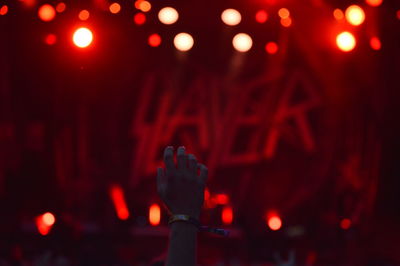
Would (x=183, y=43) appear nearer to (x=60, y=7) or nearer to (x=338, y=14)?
(x=60, y=7)

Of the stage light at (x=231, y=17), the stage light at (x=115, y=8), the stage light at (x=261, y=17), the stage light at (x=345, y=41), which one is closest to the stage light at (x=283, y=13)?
the stage light at (x=261, y=17)

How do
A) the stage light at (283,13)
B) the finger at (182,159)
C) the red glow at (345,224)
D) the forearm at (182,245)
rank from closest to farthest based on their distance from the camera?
the forearm at (182,245), the finger at (182,159), the red glow at (345,224), the stage light at (283,13)

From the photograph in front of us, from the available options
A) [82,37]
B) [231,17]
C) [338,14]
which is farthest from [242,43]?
[82,37]

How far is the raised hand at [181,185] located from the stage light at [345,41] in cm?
368

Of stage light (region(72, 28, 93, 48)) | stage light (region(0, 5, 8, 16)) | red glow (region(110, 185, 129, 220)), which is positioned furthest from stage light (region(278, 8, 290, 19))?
stage light (region(0, 5, 8, 16))

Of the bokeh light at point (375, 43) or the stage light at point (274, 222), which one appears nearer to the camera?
the stage light at point (274, 222)

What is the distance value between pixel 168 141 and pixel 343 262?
1992 mm

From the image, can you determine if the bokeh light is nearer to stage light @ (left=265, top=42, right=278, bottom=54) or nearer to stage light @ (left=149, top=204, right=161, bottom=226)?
stage light @ (left=265, top=42, right=278, bottom=54)

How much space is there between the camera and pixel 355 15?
196 inches

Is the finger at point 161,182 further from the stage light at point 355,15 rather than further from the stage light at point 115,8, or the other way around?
the stage light at point 355,15

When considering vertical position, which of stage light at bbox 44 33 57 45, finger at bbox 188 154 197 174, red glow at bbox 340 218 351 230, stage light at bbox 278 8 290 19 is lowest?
finger at bbox 188 154 197 174

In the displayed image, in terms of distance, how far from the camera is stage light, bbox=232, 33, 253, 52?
493 centimetres

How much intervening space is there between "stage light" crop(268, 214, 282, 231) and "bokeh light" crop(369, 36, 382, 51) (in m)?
1.91

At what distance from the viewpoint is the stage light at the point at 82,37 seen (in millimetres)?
4824
